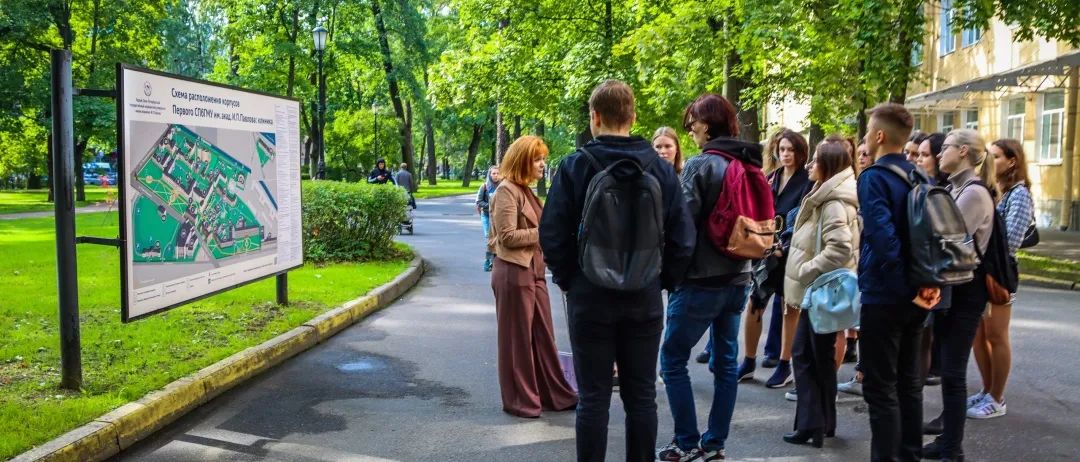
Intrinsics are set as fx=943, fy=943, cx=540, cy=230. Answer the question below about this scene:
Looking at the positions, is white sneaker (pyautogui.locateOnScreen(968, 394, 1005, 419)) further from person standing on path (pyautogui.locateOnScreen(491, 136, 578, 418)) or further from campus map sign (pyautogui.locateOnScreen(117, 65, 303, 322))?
campus map sign (pyautogui.locateOnScreen(117, 65, 303, 322))

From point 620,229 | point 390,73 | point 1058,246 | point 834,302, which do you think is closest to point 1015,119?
point 1058,246

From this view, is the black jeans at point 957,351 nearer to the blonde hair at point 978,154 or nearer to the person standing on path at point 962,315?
the person standing on path at point 962,315

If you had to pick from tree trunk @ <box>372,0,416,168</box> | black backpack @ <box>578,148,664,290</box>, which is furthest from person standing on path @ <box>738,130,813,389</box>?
tree trunk @ <box>372,0,416,168</box>

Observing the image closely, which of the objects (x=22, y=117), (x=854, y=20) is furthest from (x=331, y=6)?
(x=854, y=20)

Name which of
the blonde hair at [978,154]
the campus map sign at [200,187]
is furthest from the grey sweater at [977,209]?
the campus map sign at [200,187]

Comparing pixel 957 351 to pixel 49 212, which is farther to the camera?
pixel 49 212

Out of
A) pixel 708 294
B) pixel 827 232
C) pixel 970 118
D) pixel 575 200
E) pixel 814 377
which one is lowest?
pixel 814 377

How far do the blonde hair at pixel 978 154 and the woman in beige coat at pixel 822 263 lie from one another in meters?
0.62

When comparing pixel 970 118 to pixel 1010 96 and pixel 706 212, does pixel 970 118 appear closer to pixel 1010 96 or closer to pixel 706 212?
pixel 1010 96

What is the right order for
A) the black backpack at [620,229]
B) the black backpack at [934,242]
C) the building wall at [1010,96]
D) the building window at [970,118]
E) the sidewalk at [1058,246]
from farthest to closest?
the building window at [970,118] → the building wall at [1010,96] → the sidewalk at [1058,246] → the black backpack at [934,242] → the black backpack at [620,229]

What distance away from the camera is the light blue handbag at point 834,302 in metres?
5.03

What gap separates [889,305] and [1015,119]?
2510 centimetres

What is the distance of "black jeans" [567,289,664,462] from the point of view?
3.97 meters

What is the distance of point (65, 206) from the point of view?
5914 mm
